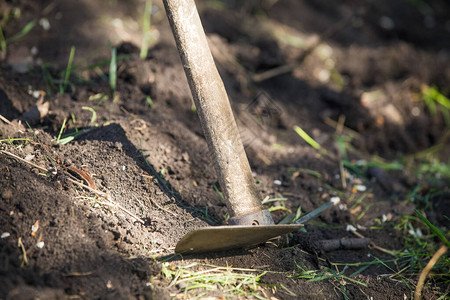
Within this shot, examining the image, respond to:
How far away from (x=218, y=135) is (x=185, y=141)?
0.67 meters

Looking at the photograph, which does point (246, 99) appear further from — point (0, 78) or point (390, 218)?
point (0, 78)

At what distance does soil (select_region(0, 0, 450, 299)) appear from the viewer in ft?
5.50

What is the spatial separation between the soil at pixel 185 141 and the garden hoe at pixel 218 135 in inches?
6.7

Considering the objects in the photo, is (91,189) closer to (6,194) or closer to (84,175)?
(84,175)

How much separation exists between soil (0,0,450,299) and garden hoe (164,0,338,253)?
17 cm

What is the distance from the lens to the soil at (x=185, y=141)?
5.50ft

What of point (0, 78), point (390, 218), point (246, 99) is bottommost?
point (390, 218)

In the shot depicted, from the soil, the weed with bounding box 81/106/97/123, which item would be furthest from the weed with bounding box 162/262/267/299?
the weed with bounding box 81/106/97/123

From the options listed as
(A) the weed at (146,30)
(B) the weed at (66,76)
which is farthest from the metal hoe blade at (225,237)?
(A) the weed at (146,30)

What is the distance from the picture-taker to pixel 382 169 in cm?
300

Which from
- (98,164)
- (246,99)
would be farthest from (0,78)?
(246,99)

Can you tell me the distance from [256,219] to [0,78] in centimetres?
197

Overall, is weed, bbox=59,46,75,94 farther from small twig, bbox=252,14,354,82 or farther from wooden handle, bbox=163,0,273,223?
small twig, bbox=252,14,354,82

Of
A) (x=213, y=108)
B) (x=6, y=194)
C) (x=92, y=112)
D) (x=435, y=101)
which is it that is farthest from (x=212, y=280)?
(x=435, y=101)
